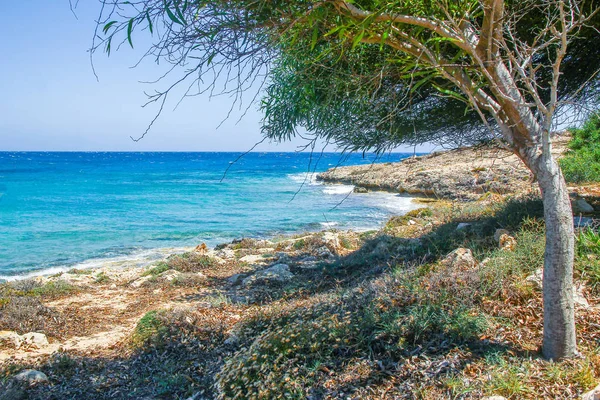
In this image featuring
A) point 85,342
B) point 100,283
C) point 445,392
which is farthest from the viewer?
point 100,283

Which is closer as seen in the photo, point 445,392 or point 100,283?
point 445,392

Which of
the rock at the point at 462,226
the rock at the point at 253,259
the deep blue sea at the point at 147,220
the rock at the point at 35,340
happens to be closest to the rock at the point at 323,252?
the rock at the point at 253,259

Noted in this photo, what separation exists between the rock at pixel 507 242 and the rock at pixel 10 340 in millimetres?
6677

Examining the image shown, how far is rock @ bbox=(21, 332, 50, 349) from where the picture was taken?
20.3 feet

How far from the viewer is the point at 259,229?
18.6m

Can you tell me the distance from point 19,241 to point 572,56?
17.7 m

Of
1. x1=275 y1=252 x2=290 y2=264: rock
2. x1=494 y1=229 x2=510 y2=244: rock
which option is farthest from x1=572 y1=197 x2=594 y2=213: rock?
x1=275 y1=252 x2=290 y2=264: rock

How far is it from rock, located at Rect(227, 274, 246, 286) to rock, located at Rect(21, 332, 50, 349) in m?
3.58

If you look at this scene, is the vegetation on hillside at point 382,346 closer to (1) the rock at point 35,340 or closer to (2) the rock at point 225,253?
(1) the rock at point 35,340

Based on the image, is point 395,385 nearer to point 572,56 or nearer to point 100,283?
point 572,56

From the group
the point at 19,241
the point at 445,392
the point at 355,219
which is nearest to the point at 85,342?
the point at 445,392

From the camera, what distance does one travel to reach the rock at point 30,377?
4.78 m

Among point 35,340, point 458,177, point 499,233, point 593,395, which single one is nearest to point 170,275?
point 35,340

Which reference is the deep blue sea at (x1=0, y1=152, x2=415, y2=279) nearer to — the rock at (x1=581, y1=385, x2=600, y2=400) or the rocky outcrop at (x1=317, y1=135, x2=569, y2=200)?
the rocky outcrop at (x1=317, y1=135, x2=569, y2=200)
